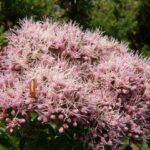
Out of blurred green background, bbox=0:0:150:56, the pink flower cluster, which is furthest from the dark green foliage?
the pink flower cluster

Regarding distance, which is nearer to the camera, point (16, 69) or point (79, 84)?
point (79, 84)

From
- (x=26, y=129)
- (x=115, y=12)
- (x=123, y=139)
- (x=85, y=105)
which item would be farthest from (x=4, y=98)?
(x=115, y=12)

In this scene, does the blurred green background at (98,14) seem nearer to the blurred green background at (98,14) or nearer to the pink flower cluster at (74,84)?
the blurred green background at (98,14)

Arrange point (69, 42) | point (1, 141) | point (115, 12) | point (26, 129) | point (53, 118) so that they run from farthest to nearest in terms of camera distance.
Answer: point (115, 12) → point (1, 141) → point (69, 42) → point (26, 129) → point (53, 118)

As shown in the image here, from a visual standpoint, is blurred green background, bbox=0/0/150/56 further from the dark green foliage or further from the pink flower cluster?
the pink flower cluster

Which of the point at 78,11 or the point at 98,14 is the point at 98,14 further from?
the point at 78,11

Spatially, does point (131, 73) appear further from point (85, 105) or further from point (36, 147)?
point (36, 147)
